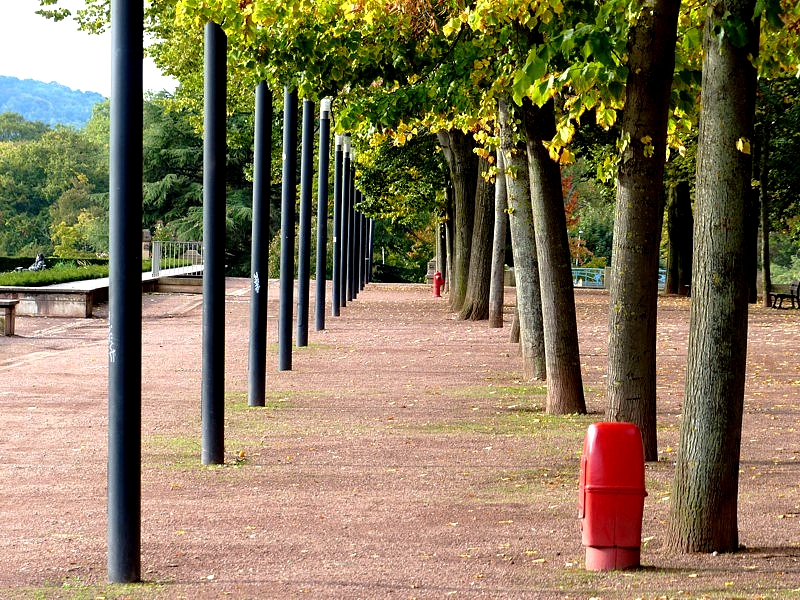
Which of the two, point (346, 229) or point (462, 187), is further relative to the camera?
point (346, 229)

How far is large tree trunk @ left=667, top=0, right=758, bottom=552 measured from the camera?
695 cm

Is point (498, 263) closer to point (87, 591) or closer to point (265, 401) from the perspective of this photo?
point (265, 401)

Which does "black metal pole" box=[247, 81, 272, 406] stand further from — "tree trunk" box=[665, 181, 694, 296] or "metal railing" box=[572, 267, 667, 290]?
"metal railing" box=[572, 267, 667, 290]

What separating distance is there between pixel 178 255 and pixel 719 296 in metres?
48.7

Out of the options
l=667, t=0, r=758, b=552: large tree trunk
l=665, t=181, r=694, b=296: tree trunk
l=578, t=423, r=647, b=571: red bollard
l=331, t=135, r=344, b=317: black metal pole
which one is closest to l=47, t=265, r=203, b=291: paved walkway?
l=331, t=135, r=344, b=317: black metal pole

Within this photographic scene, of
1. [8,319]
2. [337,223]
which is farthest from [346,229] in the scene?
[8,319]

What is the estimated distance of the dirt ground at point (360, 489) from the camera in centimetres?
659

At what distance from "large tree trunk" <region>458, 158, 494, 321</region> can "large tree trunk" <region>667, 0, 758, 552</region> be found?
21.7 metres

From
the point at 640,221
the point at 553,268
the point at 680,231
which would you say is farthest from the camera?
the point at 680,231

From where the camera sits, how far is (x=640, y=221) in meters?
10.1

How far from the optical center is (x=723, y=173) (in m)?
6.97

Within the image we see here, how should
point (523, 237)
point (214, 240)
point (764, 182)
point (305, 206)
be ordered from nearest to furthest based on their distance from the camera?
point (214, 240)
point (523, 237)
point (305, 206)
point (764, 182)

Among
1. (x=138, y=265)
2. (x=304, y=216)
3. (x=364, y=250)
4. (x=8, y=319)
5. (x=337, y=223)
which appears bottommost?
(x=8, y=319)

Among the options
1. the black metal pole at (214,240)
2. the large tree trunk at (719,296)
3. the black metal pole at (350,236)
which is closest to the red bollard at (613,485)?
the large tree trunk at (719,296)
